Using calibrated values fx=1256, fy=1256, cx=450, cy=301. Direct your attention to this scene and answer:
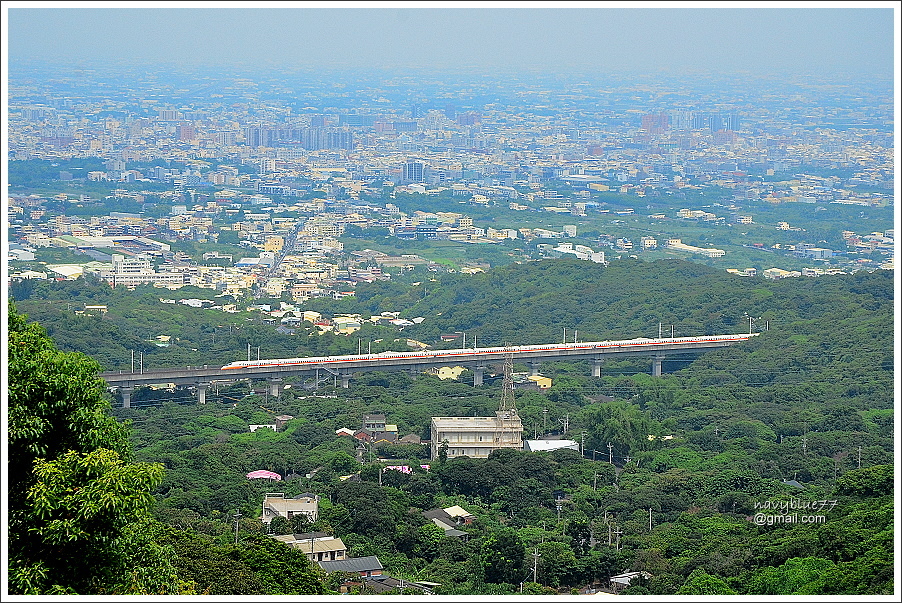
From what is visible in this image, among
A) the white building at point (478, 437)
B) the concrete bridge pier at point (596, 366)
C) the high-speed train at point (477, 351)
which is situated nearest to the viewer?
the white building at point (478, 437)

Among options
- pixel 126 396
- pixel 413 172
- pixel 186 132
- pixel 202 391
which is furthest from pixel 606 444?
pixel 186 132

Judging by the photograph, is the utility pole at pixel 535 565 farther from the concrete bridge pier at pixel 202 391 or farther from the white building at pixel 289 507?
the concrete bridge pier at pixel 202 391

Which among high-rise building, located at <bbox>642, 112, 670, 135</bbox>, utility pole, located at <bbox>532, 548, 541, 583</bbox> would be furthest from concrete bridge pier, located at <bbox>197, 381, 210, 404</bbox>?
high-rise building, located at <bbox>642, 112, 670, 135</bbox>

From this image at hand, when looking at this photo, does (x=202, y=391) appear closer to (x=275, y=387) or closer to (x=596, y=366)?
(x=275, y=387)

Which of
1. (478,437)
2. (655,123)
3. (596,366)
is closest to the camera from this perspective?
(478,437)

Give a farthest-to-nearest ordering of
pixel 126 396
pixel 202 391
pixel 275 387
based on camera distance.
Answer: pixel 275 387 < pixel 202 391 < pixel 126 396

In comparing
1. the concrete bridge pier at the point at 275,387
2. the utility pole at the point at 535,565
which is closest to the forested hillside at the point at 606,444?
the utility pole at the point at 535,565
